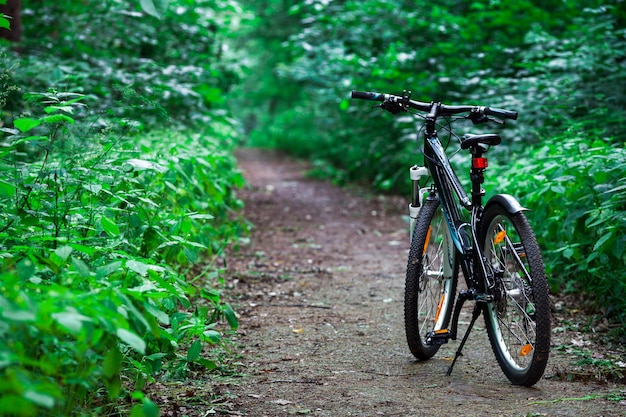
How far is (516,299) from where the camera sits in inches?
134

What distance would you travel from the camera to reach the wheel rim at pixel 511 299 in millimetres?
3369

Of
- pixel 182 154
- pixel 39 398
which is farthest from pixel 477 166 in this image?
pixel 182 154

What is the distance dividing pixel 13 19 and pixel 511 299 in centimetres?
653

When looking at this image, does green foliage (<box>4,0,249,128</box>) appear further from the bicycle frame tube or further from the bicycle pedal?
the bicycle pedal

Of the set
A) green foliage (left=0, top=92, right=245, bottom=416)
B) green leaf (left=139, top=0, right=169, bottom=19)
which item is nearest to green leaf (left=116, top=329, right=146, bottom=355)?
green foliage (left=0, top=92, right=245, bottom=416)

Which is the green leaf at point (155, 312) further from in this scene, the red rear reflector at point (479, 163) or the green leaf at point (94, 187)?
the red rear reflector at point (479, 163)

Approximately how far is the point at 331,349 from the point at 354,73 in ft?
26.2

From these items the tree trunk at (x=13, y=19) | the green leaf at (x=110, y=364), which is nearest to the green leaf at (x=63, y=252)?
the green leaf at (x=110, y=364)

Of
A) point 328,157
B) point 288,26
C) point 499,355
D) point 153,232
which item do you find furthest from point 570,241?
point 288,26

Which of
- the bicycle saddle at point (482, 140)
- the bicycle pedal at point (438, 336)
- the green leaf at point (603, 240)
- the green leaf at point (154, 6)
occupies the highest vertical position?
the green leaf at point (154, 6)

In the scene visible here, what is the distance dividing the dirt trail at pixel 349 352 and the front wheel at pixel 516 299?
0.16 m

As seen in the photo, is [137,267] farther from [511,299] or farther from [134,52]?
[134,52]

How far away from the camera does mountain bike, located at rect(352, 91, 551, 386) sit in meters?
3.32

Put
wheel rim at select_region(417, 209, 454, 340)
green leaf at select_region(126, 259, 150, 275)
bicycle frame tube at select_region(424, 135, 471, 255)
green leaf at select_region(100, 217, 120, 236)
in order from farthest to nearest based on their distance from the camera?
wheel rim at select_region(417, 209, 454, 340) < bicycle frame tube at select_region(424, 135, 471, 255) < green leaf at select_region(100, 217, 120, 236) < green leaf at select_region(126, 259, 150, 275)
